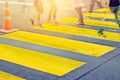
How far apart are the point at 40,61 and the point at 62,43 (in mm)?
1829

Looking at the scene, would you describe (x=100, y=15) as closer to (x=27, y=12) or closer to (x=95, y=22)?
(x=95, y=22)

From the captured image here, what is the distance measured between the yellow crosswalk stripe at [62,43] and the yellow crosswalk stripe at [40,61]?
85 centimetres

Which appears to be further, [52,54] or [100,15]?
[100,15]

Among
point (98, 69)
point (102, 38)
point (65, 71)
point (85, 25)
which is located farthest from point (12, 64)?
point (85, 25)

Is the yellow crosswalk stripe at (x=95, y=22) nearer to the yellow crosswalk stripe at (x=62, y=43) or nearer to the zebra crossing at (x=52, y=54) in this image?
the zebra crossing at (x=52, y=54)

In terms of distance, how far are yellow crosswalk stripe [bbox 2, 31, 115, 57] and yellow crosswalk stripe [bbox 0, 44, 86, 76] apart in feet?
2.78

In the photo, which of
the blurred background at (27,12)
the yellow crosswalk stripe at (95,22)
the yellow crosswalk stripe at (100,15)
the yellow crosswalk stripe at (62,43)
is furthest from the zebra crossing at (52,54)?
the yellow crosswalk stripe at (100,15)

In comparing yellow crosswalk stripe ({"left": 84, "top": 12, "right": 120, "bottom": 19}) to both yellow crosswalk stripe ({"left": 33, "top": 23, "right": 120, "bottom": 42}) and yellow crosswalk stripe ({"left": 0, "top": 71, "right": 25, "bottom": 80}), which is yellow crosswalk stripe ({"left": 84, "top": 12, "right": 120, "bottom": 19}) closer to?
yellow crosswalk stripe ({"left": 33, "top": 23, "right": 120, "bottom": 42})

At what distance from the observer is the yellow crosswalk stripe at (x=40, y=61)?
6.65 metres

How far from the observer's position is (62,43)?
8859 mm

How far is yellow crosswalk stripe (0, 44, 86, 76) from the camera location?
262 inches

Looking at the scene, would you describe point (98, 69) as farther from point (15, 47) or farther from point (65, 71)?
point (15, 47)

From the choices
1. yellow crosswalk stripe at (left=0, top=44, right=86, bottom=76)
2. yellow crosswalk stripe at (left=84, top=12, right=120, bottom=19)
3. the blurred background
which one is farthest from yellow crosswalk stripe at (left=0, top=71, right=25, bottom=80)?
yellow crosswalk stripe at (left=84, top=12, right=120, bottom=19)

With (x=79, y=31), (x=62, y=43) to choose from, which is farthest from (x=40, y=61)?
(x=79, y=31)
